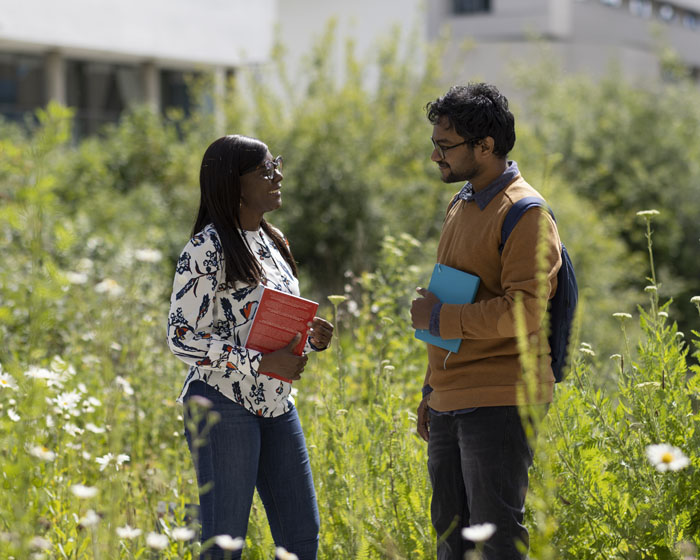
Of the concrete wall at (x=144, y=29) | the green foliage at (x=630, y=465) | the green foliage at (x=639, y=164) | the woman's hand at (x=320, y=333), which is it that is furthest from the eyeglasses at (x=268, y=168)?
the concrete wall at (x=144, y=29)

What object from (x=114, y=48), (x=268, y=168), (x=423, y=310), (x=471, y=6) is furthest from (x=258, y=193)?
(x=471, y=6)

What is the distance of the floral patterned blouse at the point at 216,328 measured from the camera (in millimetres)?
2650

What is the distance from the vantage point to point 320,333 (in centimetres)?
291

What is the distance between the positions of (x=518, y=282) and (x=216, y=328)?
3.18ft

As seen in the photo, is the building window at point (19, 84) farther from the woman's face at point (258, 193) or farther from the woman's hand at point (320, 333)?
the woman's hand at point (320, 333)


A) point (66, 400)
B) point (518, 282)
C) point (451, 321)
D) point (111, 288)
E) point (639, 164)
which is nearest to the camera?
point (518, 282)

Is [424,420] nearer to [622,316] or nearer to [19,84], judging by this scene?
[622,316]

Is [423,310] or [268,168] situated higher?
[268,168]

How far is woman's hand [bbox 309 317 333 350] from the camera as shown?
2908 millimetres

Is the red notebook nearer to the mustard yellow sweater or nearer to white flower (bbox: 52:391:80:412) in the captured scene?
the mustard yellow sweater

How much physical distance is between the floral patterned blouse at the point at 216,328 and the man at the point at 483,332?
52cm

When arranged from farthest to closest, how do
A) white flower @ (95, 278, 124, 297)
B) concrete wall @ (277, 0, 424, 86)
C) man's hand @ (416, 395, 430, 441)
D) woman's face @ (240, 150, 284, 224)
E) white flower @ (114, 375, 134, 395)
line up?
concrete wall @ (277, 0, 424, 86) < white flower @ (114, 375, 134, 395) < white flower @ (95, 278, 124, 297) < man's hand @ (416, 395, 430, 441) < woman's face @ (240, 150, 284, 224)

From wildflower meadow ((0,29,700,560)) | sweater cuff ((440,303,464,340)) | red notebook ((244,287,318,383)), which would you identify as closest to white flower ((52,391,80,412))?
wildflower meadow ((0,29,700,560))

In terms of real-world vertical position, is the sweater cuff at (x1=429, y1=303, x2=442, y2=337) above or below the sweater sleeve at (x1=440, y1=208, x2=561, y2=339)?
below
